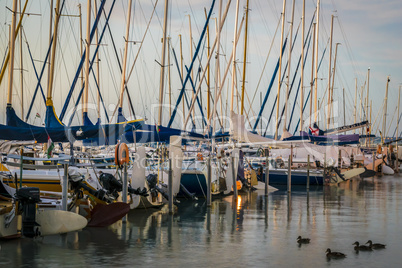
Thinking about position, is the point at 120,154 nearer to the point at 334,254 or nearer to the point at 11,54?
the point at 11,54

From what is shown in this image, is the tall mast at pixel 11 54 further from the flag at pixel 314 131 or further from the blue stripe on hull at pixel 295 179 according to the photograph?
the flag at pixel 314 131

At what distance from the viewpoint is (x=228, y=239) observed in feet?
46.3

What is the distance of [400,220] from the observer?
18203 mm

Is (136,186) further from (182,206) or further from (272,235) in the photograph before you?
(272,235)

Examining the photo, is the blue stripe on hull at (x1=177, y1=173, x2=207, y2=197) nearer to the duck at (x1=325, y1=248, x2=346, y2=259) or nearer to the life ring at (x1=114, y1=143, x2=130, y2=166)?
the life ring at (x1=114, y1=143, x2=130, y2=166)

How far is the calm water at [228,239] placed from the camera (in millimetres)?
11547

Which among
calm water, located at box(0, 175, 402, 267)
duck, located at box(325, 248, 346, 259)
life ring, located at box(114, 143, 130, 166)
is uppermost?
life ring, located at box(114, 143, 130, 166)

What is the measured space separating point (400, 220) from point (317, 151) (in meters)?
17.9

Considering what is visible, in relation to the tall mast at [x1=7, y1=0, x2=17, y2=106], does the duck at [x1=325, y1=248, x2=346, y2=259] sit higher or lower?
lower

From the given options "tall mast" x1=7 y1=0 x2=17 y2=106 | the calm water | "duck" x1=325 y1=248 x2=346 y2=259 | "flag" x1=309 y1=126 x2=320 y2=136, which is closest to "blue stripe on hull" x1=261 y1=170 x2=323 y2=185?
"flag" x1=309 y1=126 x2=320 y2=136

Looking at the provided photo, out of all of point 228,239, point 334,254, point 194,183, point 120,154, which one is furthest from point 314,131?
point 334,254

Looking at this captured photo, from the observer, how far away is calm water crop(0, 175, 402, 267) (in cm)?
1155

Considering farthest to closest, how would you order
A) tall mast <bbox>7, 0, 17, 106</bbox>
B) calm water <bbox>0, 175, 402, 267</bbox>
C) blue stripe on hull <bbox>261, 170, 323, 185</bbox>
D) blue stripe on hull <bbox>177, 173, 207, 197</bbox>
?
blue stripe on hull <bbox>261, 170, 323, 185</bbox> → blue stripe on hull <bbox>177, 173, 207, 197</bbox> → tall mast <bbox>7, 0, 17, 106</bbox> → calm water <bbox>0, 175, 402, 267</bbox>

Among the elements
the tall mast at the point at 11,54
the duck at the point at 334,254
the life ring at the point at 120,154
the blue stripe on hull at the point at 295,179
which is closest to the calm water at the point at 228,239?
the duck at the point at 334,254
